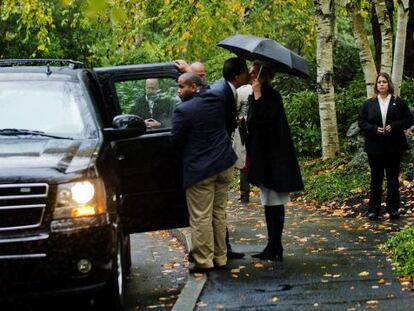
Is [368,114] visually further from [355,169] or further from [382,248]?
[355,169]

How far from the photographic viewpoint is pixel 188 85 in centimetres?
784

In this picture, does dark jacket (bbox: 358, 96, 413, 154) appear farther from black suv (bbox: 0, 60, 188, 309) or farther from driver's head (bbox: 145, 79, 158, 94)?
driver's head (bbox: 145, 79, 158, 94)

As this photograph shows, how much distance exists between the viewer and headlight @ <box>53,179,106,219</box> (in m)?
5.95

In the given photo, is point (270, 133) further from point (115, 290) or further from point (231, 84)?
point (115, 290)

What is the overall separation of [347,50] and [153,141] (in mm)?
15796

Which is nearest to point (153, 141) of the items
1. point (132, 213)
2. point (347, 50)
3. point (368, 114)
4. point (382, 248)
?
point (132, 213)

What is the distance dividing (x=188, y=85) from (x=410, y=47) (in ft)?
41.5

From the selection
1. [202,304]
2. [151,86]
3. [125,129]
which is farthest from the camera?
[151,86]

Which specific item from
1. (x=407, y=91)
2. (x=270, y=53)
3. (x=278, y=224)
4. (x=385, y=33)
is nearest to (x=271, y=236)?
(x=278, y=224)

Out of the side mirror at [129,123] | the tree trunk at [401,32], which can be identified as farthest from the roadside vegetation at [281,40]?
the side mirror at [129,123]

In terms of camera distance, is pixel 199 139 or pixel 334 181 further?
pixel 334 181

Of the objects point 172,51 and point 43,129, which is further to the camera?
point 172,51

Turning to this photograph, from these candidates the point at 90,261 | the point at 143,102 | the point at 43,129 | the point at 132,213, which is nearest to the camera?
the point at 90,261

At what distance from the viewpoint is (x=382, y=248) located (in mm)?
8859
